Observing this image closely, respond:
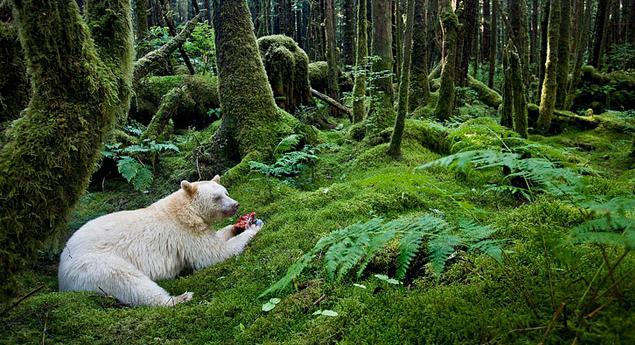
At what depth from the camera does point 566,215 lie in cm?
364

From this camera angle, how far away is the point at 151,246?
532 cm

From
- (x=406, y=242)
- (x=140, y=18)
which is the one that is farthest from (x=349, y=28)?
(x=406, y=242)

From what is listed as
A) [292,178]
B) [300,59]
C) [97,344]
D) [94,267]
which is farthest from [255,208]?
[300,59]

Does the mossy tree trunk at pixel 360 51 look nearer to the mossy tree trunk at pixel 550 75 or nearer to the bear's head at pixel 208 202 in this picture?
the mossy tree trunk at pixel 550 75

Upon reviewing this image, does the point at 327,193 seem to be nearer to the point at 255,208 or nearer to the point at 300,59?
the point at 255,208

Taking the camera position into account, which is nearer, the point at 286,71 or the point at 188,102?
the point at 286,71

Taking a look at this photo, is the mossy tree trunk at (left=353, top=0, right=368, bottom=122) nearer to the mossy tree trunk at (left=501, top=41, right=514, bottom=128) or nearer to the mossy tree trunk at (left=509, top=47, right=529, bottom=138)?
the mossy tree trunk at (left=501, top=41, right=514, bottom=128)

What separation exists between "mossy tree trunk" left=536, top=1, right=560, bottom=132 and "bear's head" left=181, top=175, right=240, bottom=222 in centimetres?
951

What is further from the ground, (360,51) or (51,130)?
(360,51)

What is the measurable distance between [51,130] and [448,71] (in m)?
9.16

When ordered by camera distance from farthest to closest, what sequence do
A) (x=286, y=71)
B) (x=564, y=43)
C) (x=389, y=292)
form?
1. (x=286, y=71)
2. (x=564, y=43)
3. (x=389, y=292)

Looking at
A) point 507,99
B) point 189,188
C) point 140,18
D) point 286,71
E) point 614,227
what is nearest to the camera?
point 614,227

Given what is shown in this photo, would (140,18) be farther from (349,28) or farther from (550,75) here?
(550,75)

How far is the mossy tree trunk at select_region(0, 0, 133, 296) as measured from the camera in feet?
10.5
